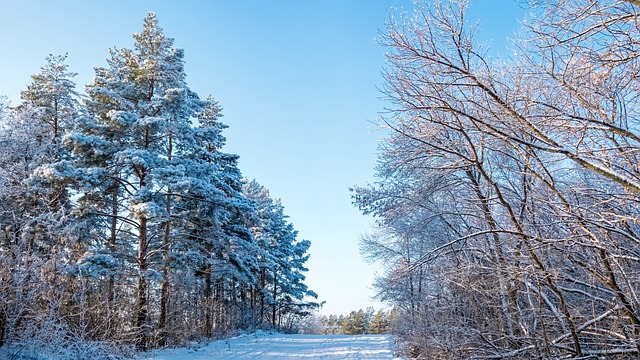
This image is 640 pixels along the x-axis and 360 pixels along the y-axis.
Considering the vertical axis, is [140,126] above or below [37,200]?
above

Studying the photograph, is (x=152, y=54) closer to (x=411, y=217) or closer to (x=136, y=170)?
(x=136, y=170)

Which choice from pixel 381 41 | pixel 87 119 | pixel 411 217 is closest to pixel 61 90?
pixel 87 119

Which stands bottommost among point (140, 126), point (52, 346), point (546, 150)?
point (52, 346)

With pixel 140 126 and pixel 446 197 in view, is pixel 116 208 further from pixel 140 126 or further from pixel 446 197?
pixel 446 197

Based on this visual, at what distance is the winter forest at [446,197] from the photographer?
5148mm

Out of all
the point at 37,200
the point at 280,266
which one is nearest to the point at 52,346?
the point at 37,200

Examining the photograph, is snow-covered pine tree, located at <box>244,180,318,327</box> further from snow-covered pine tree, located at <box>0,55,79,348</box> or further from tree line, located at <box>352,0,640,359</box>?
tree line, located at <box>352,0,640,359</box>

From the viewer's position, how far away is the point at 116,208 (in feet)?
53.2

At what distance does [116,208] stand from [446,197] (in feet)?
39.5

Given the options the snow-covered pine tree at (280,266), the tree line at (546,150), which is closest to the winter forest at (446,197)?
the tree line at (546,150)

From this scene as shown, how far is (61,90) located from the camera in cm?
2150

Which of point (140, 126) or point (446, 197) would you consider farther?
point (140, 126)

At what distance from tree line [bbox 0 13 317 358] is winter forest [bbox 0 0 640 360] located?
72 millimetres

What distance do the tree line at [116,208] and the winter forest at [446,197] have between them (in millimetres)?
72
